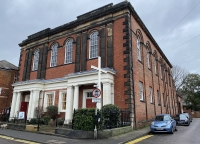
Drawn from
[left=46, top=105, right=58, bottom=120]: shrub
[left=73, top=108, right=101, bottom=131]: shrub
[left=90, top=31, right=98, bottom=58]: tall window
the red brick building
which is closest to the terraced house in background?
[left=90, top=31, right=98, bottom=58]: tall window

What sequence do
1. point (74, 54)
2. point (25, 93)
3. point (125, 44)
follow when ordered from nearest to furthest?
point (125, 44) < point (74, 54) < point (25, 93)

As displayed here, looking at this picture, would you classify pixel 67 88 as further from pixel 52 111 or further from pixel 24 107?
pixel 24 107

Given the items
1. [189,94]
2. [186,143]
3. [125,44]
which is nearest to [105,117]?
[186,143]

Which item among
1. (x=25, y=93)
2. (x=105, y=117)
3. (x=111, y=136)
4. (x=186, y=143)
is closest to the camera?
(x=186, y=143)

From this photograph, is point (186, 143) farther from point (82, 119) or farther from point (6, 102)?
point (6, 102)

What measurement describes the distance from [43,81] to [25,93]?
3.80 meters

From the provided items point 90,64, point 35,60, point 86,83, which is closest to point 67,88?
point 86,83

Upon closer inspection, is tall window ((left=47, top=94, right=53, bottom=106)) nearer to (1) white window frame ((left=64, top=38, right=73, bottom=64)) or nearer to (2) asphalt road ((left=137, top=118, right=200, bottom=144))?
(1) white window frame ((left=64, top=38, right=73, bottom=64))

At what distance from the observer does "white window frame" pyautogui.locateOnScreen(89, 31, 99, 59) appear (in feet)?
55.9

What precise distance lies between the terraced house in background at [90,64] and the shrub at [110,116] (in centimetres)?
182

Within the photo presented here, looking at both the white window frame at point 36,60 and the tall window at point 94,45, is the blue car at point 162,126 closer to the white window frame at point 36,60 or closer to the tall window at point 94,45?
the tall window at point 94,45

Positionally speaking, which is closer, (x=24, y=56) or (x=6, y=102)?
(x=24, y=56)

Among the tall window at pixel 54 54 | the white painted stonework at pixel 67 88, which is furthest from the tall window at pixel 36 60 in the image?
the white painted stonework at pixel 67 88

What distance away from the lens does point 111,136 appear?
10.1 m
